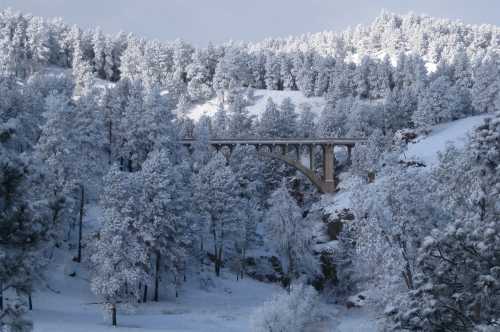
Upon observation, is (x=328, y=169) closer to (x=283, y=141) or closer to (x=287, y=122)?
(x=283, y=141)

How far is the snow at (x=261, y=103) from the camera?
13375 centimetres

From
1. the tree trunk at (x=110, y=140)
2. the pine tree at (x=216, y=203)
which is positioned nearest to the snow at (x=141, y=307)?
the pine tree at (x=216, y=203)

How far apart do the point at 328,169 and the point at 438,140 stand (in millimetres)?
15862

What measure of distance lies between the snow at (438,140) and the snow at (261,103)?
46.8m

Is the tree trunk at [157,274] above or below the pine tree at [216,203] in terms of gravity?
below

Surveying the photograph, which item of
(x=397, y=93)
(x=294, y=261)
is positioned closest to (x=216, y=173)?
(x=294, y=261)

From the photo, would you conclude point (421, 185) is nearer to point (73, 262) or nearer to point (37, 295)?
point (37, 295)

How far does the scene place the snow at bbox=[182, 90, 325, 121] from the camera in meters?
134

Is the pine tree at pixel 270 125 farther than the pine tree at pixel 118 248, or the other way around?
the pine tree at pixel 270 125

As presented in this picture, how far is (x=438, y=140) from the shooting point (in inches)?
3187

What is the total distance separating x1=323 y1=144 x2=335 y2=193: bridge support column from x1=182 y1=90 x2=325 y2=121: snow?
161 ft

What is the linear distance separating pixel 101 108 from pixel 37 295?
110 ft

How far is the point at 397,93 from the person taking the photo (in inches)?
4245

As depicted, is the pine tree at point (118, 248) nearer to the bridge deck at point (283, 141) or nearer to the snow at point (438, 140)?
the bridge deck at point (283, 141)
